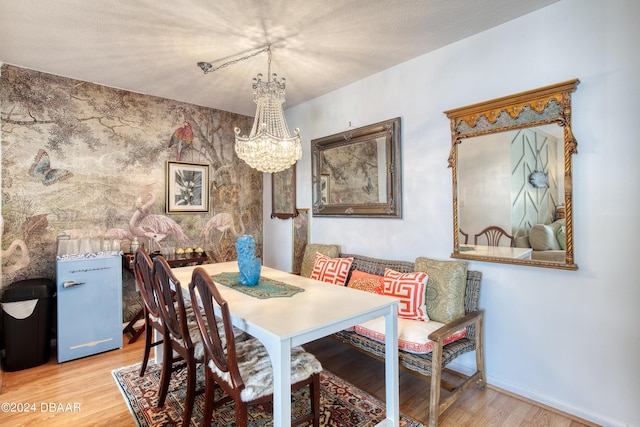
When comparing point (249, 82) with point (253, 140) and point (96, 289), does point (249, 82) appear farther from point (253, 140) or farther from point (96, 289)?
point (96, 289)

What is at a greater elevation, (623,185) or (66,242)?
(623,185)

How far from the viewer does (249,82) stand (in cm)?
333

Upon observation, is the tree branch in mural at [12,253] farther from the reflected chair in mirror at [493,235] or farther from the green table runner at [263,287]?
the reflected chair in mirror at [493,235]

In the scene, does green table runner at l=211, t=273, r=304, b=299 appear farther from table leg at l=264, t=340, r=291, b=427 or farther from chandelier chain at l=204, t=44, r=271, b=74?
chandelier chain at l=204, t=44, r=271, b=74

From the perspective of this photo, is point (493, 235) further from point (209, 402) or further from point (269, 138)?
point (209, 402)

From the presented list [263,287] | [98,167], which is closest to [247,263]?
[263,287]

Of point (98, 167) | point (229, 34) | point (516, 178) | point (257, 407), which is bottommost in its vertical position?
point (257, 407)

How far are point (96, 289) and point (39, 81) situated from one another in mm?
2075

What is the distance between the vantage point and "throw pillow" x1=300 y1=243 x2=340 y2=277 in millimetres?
3463

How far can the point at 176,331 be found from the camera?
193cm

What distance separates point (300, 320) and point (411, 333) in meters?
0.96

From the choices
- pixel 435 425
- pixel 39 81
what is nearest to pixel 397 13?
pixel 435 425

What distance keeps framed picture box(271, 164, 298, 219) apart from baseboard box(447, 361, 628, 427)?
2.61 metres

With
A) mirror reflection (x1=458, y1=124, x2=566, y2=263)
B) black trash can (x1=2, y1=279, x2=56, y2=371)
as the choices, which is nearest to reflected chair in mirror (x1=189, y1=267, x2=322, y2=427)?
mirror reflection (x1=458, y1=124, x2=566, y2=263)
